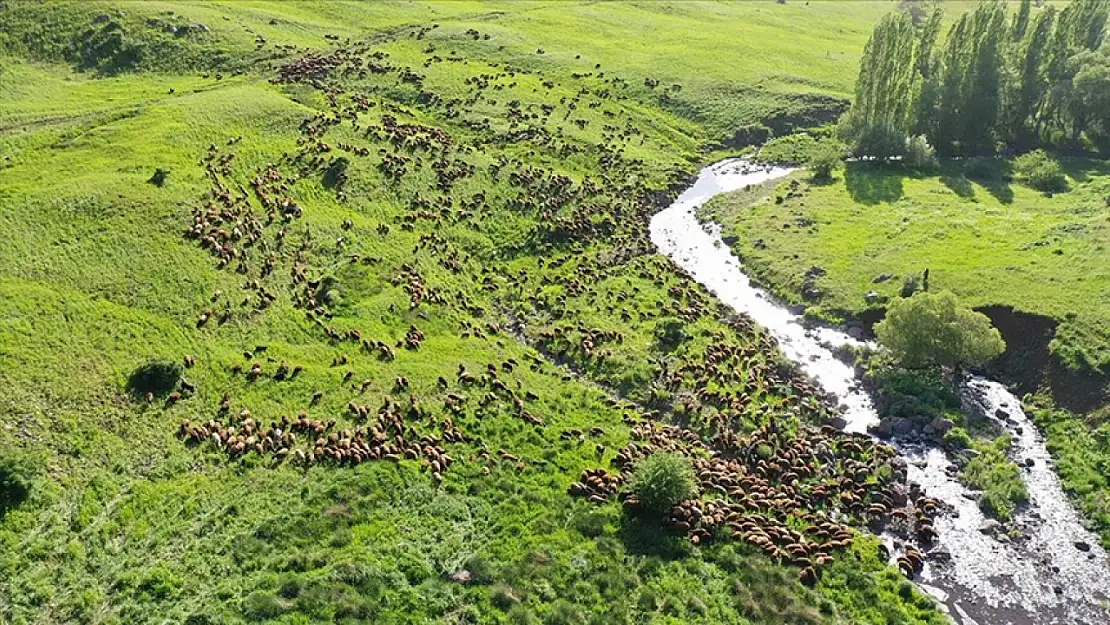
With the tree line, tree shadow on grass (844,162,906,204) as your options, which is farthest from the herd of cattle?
the tree line

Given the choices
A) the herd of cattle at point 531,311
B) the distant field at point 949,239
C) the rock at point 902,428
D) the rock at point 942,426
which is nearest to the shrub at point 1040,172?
the distant field at point 949,239

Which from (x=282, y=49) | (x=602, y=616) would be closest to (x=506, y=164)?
(x=282, y=49)

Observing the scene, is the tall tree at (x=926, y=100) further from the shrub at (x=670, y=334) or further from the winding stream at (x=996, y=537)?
the shrub at (x=670, y=334)

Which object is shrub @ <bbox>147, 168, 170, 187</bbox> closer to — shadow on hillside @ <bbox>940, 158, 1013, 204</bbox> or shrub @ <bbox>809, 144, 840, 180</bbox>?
shrub @ <bbox>809, 144, 840, 180</bbox>

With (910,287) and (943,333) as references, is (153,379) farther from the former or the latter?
(910,287)

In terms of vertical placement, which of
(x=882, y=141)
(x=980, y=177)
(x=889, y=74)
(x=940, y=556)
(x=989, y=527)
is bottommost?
(x=940, y=556)

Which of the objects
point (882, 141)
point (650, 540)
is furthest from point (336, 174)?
point (882, 141)

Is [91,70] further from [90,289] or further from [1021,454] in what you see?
[1021,454]
